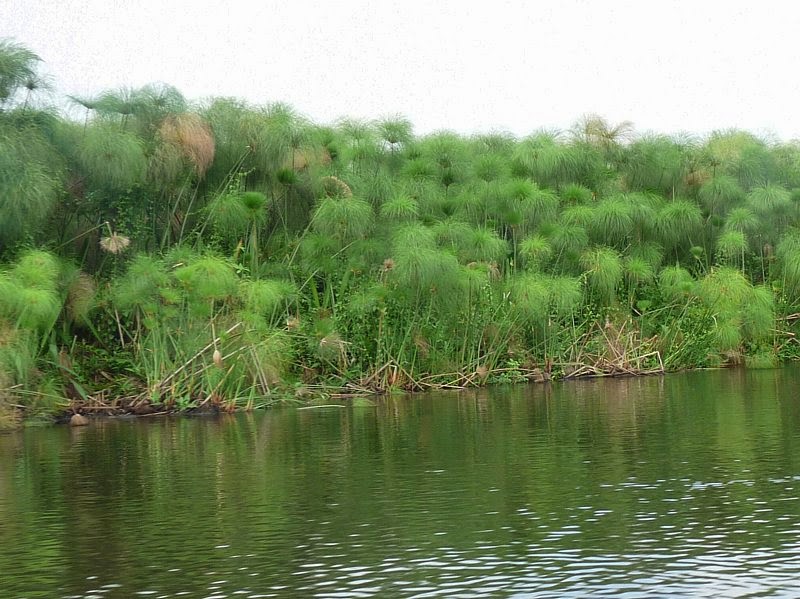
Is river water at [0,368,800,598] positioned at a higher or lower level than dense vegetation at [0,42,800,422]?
lower

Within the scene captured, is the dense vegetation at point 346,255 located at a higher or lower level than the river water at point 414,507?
higher

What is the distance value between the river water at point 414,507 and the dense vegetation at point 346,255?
304 centimetres

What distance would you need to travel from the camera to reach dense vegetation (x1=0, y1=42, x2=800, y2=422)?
69.2 ft

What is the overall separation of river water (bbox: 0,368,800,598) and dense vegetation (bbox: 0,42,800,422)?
3.04 metres

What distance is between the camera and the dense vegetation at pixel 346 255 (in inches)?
830

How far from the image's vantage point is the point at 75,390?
21406 mm

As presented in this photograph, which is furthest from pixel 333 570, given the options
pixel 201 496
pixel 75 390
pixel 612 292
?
pixel 612 292

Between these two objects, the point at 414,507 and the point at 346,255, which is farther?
the point at 346,255

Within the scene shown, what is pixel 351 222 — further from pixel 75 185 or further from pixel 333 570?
pixel 333 570

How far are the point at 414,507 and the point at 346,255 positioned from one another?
14937mm

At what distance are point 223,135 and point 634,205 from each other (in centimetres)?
1013

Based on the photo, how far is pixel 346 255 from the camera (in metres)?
25.2

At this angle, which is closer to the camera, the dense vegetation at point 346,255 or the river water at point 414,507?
the river water at point 414,507

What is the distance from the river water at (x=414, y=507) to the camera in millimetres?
7949
